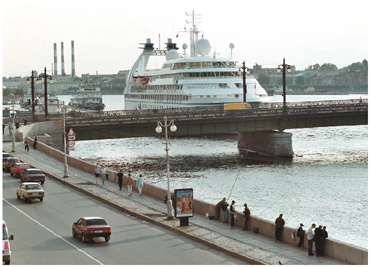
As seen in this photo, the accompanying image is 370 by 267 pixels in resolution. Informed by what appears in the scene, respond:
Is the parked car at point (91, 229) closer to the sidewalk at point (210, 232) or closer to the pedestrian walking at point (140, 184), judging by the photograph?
the sidewalk at point (210, 232)

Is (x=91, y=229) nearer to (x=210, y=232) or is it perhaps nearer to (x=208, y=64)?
(x=210, y=232)

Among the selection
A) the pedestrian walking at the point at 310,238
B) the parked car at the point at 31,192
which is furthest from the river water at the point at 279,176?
the parked car at the point at 31,192

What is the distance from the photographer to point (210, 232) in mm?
30672

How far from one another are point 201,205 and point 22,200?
9.64 m

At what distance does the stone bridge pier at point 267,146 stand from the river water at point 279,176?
146cm

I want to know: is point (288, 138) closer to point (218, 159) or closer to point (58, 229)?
point (218, 159)

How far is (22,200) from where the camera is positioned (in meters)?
39.5

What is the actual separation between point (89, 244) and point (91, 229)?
564 mm

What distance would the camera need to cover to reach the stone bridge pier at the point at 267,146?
78.4 m

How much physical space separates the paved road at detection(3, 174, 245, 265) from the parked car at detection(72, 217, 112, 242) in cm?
29

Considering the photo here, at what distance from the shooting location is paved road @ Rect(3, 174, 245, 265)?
85.3ft

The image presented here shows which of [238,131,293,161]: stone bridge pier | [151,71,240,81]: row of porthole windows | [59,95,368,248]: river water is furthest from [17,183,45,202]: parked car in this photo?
[151,71,240,81]: row of porthole windows

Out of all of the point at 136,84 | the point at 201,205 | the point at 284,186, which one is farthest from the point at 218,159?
the point at 136,84

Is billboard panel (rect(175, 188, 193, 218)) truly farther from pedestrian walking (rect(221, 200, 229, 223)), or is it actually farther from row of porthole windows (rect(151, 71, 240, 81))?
row of porthole windows (rect(151, 71, 240, 81))
